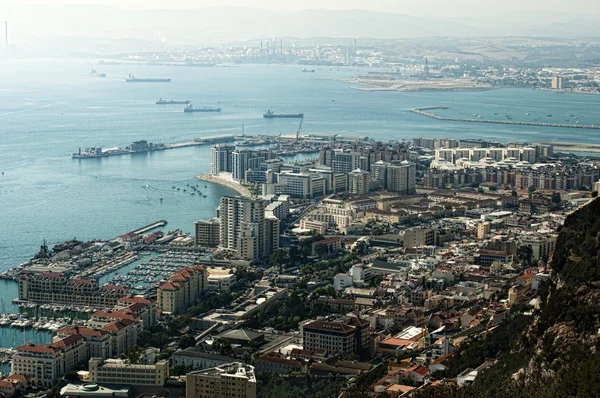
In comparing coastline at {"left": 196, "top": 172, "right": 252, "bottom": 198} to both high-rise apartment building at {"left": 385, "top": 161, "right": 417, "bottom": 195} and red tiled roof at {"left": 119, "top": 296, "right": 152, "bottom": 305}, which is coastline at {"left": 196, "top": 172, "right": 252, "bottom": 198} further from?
red tiled roof at {"left": 119, "top": 296, "right": 152, "bottom": 305}

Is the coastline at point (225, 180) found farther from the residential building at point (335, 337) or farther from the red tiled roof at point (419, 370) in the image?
the red tiled roof at point (419, 370)

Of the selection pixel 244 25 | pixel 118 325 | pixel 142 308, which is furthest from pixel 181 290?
pixel 244 25

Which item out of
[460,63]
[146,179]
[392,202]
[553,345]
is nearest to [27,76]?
[460,63]

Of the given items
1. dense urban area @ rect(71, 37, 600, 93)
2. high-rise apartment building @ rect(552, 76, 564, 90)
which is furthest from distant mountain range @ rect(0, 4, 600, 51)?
high-rise apartment building @ rect(552, 76, 564, 90)

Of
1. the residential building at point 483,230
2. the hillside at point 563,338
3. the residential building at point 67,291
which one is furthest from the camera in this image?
the residential building at point 483,230

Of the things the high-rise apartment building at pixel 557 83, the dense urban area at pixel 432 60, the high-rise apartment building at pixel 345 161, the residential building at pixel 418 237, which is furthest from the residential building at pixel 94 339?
the high-rise apartment building at pixel 557 83

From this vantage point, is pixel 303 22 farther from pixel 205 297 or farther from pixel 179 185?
pixel 205 297
